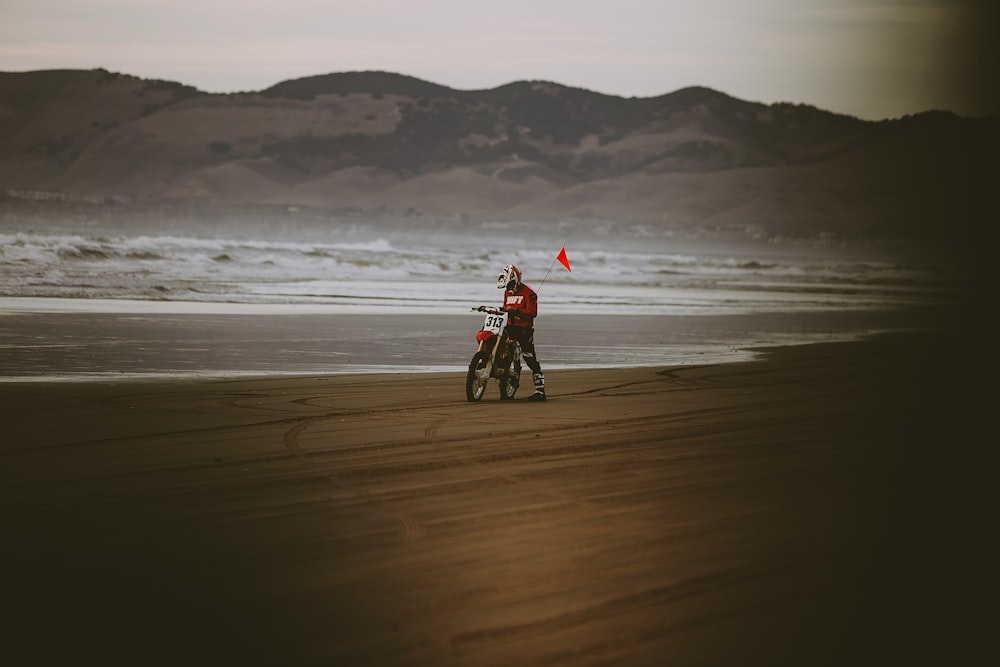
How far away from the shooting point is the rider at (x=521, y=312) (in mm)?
14531

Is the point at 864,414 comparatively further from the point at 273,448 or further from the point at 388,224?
the point at 388,224

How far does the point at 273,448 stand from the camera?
10.4m

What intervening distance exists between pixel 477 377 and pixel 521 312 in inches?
34.6

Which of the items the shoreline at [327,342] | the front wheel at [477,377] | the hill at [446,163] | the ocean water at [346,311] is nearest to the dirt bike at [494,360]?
the front wheel at [477,377]

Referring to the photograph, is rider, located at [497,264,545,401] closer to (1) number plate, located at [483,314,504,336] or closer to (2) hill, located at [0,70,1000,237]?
(1) number plate, located at [483,314,504,336]

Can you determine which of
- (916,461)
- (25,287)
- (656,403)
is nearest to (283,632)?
(916,461)

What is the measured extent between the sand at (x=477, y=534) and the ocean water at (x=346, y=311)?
496 cm

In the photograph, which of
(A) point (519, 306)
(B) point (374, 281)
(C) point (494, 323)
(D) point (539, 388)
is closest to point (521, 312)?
(A) point (519, 306)

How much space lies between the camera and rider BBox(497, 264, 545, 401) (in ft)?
47.7

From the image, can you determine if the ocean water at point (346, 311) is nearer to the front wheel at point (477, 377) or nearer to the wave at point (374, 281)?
the wave at point (374, 281)

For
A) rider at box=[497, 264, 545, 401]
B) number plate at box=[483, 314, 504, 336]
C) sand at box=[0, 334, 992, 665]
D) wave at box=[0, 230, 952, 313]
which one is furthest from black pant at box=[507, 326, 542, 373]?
wave at box=[0, 230, 952, 313]

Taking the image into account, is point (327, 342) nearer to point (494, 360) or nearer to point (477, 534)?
point (494, 360)

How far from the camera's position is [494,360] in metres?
14.5

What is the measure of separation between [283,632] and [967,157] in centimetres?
12409
